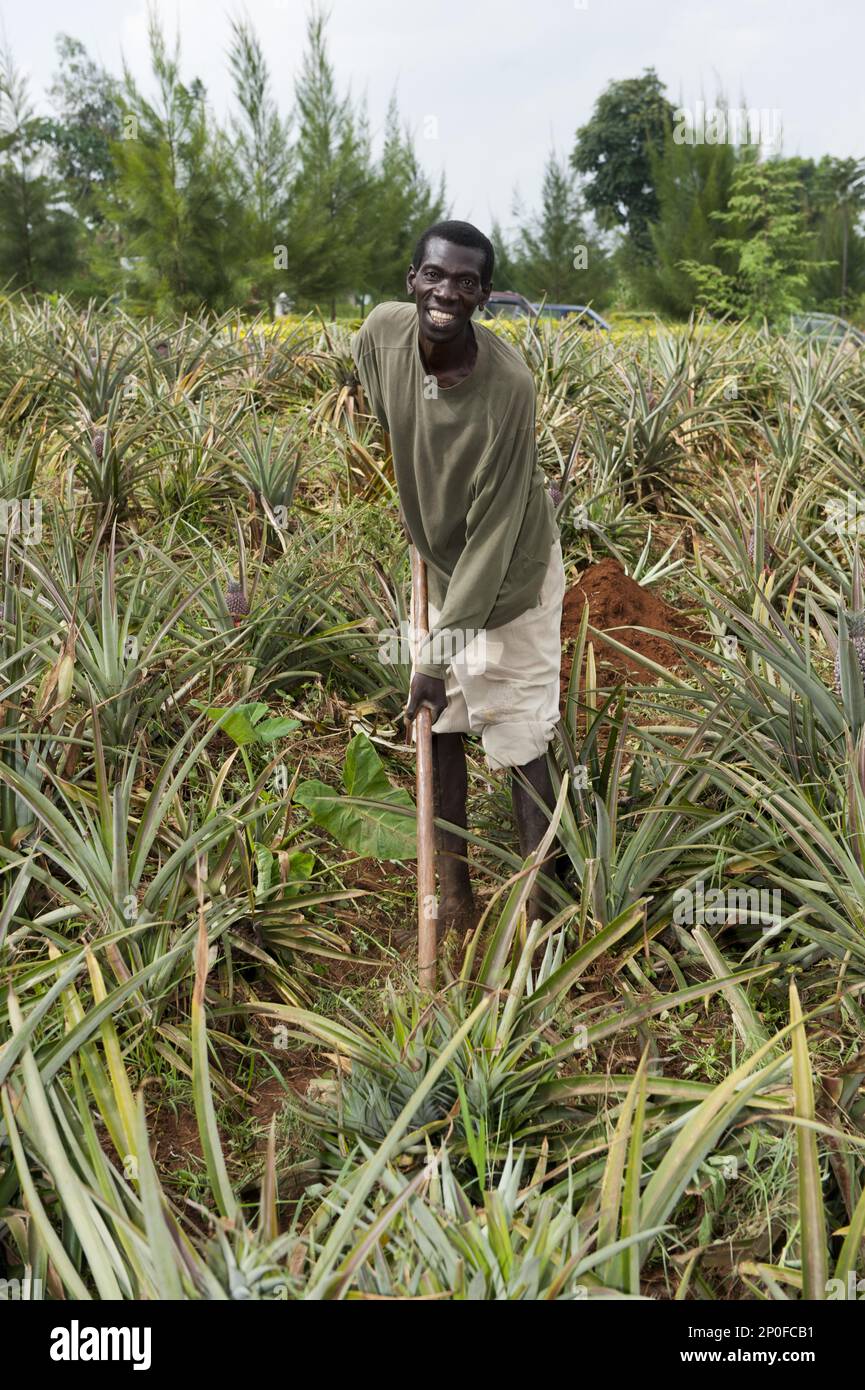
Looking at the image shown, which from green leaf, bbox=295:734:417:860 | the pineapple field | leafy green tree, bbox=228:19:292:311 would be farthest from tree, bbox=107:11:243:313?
green leaf, bbox=295:734:417:860

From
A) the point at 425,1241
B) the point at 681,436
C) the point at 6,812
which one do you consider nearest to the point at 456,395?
the point at 6,812

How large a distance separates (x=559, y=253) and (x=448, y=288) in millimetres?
24688

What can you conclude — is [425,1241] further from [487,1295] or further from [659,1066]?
[659,1066]

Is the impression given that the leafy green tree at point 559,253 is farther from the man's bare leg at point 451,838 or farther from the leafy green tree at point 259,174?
the man's bare leg at point 451,838

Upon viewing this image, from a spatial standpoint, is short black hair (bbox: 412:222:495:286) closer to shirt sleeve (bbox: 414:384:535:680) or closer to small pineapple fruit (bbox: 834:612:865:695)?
Result: shirt sleeve (bbox: 414:384:535:680)

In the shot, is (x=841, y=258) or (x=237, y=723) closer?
(x=237, y=723)

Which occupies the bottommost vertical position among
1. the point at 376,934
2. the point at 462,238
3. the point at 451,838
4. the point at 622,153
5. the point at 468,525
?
the point at 376,934

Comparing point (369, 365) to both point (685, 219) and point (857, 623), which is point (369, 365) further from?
point (685, 219)

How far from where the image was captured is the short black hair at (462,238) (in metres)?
2.45

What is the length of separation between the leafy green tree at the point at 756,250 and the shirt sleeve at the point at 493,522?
1833 cm

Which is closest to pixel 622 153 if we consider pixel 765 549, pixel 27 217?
pixel 27 217

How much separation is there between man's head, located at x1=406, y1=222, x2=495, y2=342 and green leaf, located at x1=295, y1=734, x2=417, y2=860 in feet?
3.87

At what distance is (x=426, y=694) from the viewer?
105 inches

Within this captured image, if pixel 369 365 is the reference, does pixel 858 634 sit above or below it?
below
